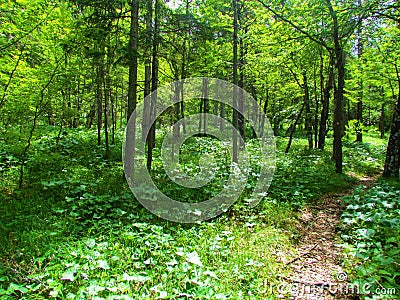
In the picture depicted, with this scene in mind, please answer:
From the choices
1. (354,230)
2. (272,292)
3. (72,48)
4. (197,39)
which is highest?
(197,39)

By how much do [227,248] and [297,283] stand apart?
51.9 inches

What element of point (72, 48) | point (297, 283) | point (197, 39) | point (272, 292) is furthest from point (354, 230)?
point (72, 48)

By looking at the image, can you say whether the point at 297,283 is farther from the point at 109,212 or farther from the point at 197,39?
the point at 197,39

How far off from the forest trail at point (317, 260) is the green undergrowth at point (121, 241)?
0.71 feet

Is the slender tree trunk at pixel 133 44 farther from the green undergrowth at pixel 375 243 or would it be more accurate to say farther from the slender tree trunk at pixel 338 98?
the slender tree trunk at pixel 338 98

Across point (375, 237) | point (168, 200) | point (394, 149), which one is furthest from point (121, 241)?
point (394, 149)

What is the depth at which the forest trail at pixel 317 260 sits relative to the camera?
12.4 ft

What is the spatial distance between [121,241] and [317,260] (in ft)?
11.7

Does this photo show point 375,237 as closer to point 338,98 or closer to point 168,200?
point 168,200

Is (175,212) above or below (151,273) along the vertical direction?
above

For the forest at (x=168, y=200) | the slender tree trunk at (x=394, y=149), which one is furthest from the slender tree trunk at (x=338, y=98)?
the slender tree trunk at (x=394, y=149)

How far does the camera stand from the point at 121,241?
461 centimetres

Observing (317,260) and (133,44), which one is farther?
(133,44)

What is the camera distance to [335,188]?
8891mm
